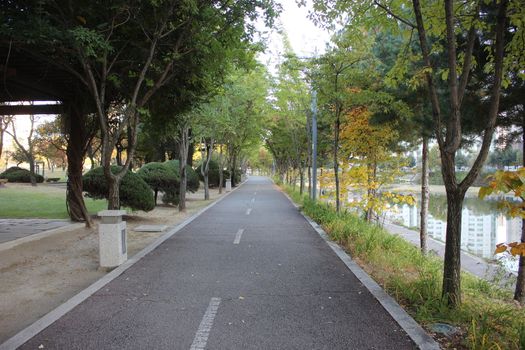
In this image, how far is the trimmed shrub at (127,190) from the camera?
1248 centimetres

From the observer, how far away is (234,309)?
4867 mm

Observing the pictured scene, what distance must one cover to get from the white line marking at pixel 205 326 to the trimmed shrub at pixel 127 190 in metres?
8.06

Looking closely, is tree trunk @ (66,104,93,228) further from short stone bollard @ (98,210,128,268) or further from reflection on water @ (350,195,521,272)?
reflection on water @ (350,195,521,272)

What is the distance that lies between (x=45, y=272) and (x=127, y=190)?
5.60m

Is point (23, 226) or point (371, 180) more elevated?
point (371, 180)

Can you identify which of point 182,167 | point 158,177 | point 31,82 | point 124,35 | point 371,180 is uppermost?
point 124,35

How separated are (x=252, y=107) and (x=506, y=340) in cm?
2310

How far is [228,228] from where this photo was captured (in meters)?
12.1

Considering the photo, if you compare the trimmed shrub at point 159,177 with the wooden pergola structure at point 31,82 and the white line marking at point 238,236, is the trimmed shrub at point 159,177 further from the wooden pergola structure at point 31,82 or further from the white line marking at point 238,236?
Answer: the white line marking at point 238,236

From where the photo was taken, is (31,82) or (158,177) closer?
(31,82)

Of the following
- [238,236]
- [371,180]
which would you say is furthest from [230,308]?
[371,180]

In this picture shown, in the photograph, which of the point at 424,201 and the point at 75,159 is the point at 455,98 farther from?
the point at 75,159

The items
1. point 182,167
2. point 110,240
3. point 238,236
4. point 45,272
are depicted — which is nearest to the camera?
point 45,272

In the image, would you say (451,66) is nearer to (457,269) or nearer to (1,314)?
(457,269)
